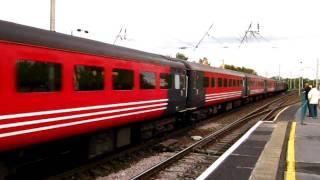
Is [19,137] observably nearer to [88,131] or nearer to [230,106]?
[88,131]

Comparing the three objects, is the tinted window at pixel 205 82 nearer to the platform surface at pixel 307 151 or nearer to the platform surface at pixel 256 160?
the platform surface at pixel 307 151

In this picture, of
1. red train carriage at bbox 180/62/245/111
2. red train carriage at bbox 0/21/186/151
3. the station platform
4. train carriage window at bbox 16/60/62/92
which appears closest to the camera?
red train carriage at bbox 0/21/186/151

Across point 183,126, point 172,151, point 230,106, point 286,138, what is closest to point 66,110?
point 172,151

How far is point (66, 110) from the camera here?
8.80 metres

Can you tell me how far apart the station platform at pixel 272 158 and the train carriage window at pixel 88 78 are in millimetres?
2841

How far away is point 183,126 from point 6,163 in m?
11.2

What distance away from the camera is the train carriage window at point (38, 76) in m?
7.55

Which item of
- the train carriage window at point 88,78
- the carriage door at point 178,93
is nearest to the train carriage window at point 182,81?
the carriage door at point 178,93

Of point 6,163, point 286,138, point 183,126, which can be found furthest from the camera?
point 183,126

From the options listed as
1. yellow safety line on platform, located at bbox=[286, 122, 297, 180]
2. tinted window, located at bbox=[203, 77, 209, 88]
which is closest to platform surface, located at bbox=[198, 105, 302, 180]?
yellow safety line on platform, located at bbox=[286, 122, 297, 180]

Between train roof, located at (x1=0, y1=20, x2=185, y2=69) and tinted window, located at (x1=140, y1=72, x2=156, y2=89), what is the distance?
0.45m

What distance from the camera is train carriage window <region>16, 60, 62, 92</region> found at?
755 centimetres

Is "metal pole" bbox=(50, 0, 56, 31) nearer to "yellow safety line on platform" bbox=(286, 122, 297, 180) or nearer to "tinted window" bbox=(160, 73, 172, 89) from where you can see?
"tinted window" bbox=(160, 73, 172, 89)

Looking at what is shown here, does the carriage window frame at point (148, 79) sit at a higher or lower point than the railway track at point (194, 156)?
higher
